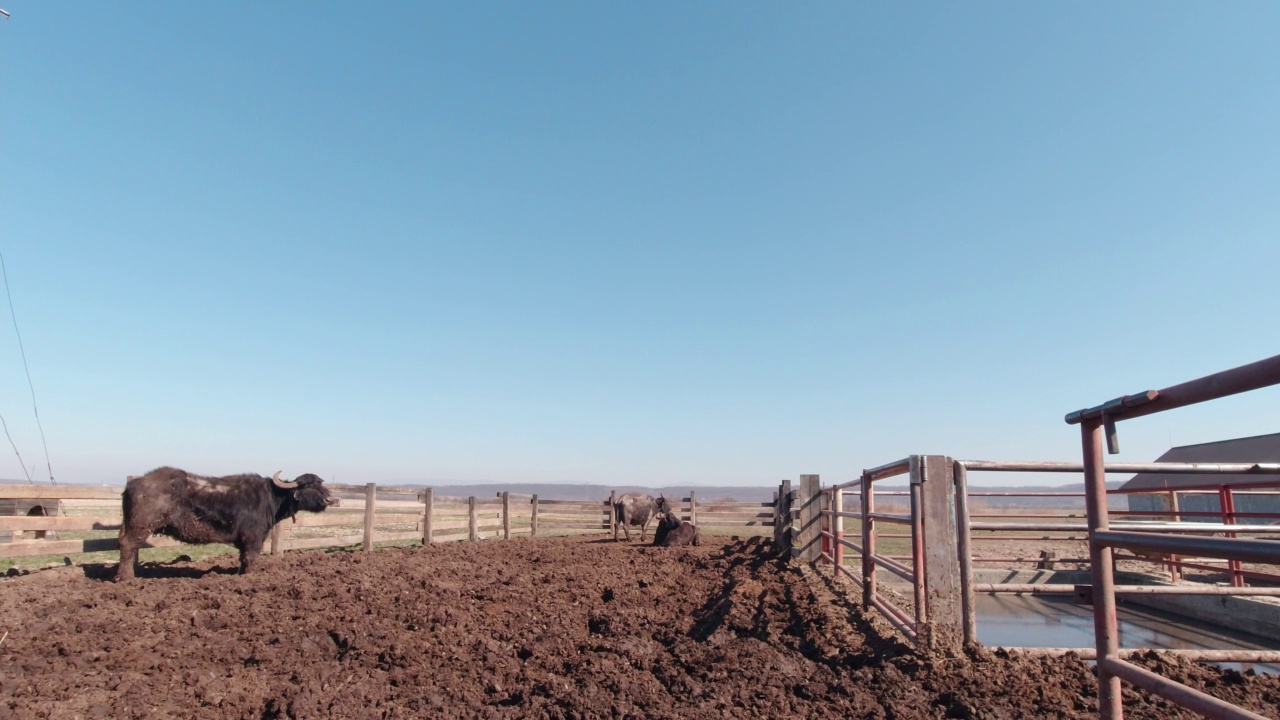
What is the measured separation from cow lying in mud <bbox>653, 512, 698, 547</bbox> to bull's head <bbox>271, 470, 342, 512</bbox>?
7159 millimetres

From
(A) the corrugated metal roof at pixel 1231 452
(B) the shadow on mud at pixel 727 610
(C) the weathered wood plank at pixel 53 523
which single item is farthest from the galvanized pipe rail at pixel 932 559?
(A) the corrugated metal roof at pixel 1231 452

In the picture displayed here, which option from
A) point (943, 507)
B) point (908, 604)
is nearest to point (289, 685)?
point (943, 507)

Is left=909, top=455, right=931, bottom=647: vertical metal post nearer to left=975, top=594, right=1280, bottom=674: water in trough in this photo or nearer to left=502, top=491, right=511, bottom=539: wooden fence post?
left=975, top=594, right=1280, bottom=674: water in trough

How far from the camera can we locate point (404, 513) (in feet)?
50.6

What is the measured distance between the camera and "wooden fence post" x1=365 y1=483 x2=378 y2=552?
44.6 feet

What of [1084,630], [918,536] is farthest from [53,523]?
[1084,630]

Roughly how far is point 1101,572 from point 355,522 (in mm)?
16818

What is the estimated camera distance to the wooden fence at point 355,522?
925cm

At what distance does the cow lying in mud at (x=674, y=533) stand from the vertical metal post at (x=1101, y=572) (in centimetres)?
1379

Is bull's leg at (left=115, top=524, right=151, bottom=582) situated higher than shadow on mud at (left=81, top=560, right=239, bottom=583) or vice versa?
bull's leg at (left=115, top=524, right=151, bottom=582)

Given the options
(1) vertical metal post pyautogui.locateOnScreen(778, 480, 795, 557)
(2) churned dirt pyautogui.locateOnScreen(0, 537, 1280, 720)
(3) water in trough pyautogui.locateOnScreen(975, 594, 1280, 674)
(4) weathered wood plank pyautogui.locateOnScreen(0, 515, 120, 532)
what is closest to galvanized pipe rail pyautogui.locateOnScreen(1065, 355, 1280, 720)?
(2) churned dirt pyautogui.locateOnScreen(0, 537, 1280, 720)

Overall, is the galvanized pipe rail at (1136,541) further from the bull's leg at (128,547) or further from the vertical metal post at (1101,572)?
the bull's leg at (128,547)

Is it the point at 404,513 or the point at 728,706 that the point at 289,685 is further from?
the point at 404,513

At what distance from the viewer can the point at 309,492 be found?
11984mm
